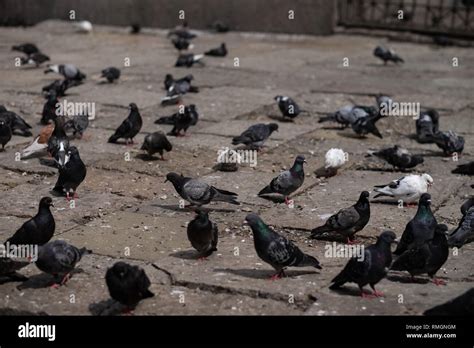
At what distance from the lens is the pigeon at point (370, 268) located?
580cm

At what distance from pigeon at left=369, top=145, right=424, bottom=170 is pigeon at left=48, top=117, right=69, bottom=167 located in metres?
3.15

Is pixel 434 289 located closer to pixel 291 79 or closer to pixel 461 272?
pixel 461 272

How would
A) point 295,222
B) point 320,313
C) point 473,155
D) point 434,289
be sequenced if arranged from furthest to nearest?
point 473,155
point 295,222
point 434,289
point 320,313

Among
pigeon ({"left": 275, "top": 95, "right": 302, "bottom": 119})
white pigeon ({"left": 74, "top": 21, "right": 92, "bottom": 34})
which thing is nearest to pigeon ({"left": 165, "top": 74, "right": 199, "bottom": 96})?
pigeon ({"left": 275, "top": 95, "right": 302, "bottom": 119})

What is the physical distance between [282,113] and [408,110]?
170 cm

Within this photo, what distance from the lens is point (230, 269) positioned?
21.2ft

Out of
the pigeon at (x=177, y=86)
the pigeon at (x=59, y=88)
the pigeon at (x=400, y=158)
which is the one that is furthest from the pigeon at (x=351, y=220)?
the pigeon at (x=59, y=88)

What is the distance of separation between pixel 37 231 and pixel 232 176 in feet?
9.79

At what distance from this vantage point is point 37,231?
21.2 feet

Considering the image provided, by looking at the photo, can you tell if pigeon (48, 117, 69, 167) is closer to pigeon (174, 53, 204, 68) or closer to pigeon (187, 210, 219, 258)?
pigeon (187, 210, 219, 258)

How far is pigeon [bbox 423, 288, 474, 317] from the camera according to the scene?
5480 millimetres

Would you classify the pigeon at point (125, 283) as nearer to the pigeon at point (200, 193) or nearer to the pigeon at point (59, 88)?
the pigeon at point (200, 193)

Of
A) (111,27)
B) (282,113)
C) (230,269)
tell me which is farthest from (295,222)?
(111,27)

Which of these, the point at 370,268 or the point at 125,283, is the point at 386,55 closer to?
the point at 370,268
